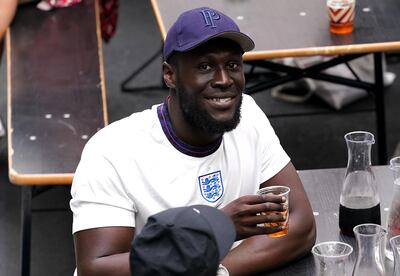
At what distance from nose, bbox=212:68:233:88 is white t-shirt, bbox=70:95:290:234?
0.22 metres

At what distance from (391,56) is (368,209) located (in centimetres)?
395

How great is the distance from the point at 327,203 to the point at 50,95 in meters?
1.98

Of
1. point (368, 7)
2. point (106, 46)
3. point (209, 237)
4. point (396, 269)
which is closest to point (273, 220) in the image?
point (396, 269)

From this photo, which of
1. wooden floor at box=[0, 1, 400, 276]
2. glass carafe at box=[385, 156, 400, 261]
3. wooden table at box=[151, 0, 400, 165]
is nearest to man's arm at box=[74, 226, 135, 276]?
glass carafe at box=[385, 156, 400, 261]

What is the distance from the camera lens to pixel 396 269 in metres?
2.79

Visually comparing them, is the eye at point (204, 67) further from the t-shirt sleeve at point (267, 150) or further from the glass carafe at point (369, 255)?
the glass carafe at point (369, 255)

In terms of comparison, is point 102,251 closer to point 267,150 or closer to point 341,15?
point 267,150

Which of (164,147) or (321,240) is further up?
(164,147)

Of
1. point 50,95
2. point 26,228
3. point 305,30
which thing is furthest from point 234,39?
point 50,95

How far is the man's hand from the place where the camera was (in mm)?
2953

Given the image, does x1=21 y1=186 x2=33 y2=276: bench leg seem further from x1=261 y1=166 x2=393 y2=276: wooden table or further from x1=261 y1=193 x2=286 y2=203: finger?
x1=261 y1=193 x2=286 y2=203: finger

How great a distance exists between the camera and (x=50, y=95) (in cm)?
519

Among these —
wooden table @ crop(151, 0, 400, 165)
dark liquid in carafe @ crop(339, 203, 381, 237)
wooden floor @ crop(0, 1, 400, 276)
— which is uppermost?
dark liquid in carafe @ crop(339, 203, 381, 237)

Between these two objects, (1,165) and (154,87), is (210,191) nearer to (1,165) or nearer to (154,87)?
(1,165)
